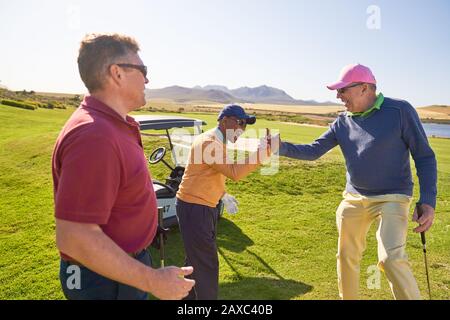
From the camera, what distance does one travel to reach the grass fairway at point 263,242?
5023mm

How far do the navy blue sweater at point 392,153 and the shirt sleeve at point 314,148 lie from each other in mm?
680

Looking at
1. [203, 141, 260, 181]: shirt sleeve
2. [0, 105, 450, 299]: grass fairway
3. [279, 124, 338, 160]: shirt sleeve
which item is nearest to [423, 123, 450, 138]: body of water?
[0, 105, 450, 299]: grass fairway

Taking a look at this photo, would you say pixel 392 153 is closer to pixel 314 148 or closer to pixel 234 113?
pixel 314 148

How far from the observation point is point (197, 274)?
3.89m

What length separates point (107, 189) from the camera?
1.73 m

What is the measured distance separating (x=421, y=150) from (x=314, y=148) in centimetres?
129

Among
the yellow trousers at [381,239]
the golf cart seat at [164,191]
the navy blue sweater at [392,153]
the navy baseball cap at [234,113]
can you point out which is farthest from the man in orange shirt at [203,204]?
the golf cart seat at [164,191]

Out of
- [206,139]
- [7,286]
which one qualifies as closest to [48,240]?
[7,286]

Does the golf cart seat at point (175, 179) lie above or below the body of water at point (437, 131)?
above

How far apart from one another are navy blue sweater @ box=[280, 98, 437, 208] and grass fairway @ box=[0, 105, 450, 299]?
176 centimetres

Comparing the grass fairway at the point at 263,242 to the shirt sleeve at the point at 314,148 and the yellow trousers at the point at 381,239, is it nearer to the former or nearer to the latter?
the yellow trousers at the point at 381,239
